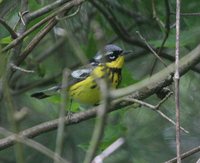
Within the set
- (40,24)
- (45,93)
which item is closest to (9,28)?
(40,24)

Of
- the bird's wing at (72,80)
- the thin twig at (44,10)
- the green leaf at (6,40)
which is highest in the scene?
the thin twig at (44,10)

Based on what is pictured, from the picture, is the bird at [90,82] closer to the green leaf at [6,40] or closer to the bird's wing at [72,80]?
the bird's wing at [72,80]

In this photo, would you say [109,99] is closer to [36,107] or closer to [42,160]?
[42,160]

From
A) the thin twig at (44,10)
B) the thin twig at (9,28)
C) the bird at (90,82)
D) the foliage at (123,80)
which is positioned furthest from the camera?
the bird at (90,82)

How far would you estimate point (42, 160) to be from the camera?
4844 millimetres

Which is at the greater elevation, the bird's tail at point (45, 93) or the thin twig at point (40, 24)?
the thin twig at point (40, 24)

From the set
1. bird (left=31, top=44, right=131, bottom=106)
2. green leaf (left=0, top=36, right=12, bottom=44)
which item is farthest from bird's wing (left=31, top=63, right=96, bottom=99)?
green leaf (left=0, top=36, right=12, bottom=44)

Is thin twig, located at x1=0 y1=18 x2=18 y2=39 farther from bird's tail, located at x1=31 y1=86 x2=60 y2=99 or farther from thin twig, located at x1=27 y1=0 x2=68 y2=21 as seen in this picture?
bird's tail, located at x1=31 y1=86 x2=60 y2=99

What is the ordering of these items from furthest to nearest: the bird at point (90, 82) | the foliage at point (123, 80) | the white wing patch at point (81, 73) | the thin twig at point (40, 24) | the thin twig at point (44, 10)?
the white wing patch at point (81, 73), the bird at point (90, 82), the foliage at point (123, 80), the thin twig at point (44, 10), the thin twig at point (40, 24)

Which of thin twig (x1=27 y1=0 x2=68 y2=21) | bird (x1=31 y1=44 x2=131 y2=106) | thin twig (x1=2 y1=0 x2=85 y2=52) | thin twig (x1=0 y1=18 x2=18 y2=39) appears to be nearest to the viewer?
thin twig (x1=0 y1=18 x2=18 y2=39)

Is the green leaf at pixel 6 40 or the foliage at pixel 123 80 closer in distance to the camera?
the green leaf at pixel 6 40

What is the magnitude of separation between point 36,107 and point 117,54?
2.45 ft

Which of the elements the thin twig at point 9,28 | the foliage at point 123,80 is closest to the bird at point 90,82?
the foliage at point 123,80

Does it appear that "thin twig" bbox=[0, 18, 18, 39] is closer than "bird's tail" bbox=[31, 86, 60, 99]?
Yes
